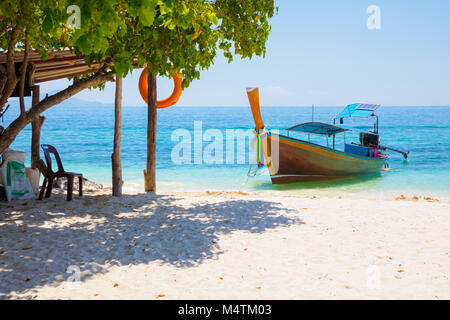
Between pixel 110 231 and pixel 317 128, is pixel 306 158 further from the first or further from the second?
pixel 110 231

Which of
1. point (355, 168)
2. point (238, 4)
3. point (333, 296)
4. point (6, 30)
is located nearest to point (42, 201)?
point (6, 30)

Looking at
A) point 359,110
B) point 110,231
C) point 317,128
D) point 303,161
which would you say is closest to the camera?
point 110,231

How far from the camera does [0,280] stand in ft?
12.0

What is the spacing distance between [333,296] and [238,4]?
506 centimetres

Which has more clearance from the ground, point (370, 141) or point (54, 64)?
point (54, 64)

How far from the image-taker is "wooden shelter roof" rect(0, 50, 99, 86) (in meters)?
6.23

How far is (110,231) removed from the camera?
5246 mm

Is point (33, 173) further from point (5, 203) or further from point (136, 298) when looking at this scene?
point (136, 298)

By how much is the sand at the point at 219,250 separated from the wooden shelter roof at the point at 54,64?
6.99 ft

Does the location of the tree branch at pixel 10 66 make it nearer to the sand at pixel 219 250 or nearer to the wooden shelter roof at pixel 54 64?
the wooden shelter roof at pixel 54 64

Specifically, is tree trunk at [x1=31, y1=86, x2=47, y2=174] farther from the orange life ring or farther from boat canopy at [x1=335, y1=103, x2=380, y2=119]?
boat canopy at [x1=335, y1=103, x2=380, y2=119]

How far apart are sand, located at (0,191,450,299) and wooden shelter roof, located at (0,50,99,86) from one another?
213 cm

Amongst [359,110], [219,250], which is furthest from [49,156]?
[359,110]

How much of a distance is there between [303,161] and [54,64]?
8754 millimetres
